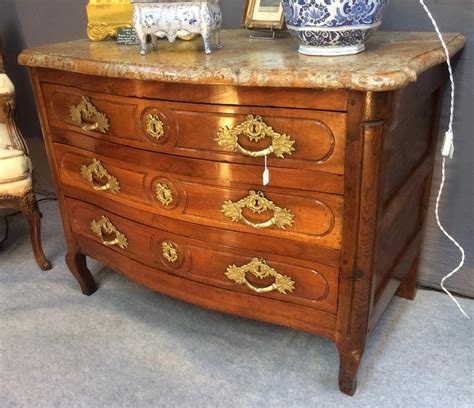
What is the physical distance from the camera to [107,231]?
140cm

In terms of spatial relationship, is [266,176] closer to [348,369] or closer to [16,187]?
[348,369]

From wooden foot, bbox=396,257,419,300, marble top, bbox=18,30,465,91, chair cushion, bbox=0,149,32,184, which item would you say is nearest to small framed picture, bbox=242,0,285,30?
marble top, bbox=18,30,465,91

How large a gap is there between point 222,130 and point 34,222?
1.05 meters

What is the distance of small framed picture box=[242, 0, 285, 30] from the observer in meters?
1.28

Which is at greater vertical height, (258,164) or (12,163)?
(258,164)

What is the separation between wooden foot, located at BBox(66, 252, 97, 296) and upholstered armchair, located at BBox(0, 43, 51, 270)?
290 mm

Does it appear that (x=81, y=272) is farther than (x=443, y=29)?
Yes

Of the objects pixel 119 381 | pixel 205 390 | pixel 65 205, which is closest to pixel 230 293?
pixel 205 390

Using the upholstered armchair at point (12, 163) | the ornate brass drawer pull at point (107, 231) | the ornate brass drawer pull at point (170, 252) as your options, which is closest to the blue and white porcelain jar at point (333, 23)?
the ornate brass drawer pull at point (170, 252)

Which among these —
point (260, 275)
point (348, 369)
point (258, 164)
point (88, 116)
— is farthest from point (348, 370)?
point (88, 116)

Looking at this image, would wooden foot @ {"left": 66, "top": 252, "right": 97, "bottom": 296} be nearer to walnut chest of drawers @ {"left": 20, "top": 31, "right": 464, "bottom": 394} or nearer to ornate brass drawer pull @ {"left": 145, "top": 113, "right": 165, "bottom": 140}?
walnut chest of drawers @ {"left": 20, "top": 31, "right": 464, "bottom": 394}

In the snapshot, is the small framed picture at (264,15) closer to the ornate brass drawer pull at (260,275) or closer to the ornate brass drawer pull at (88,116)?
the ornate brass drawer pull at (88,116)

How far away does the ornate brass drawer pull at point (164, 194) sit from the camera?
1.17 meters

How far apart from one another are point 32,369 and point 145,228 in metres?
0.51
